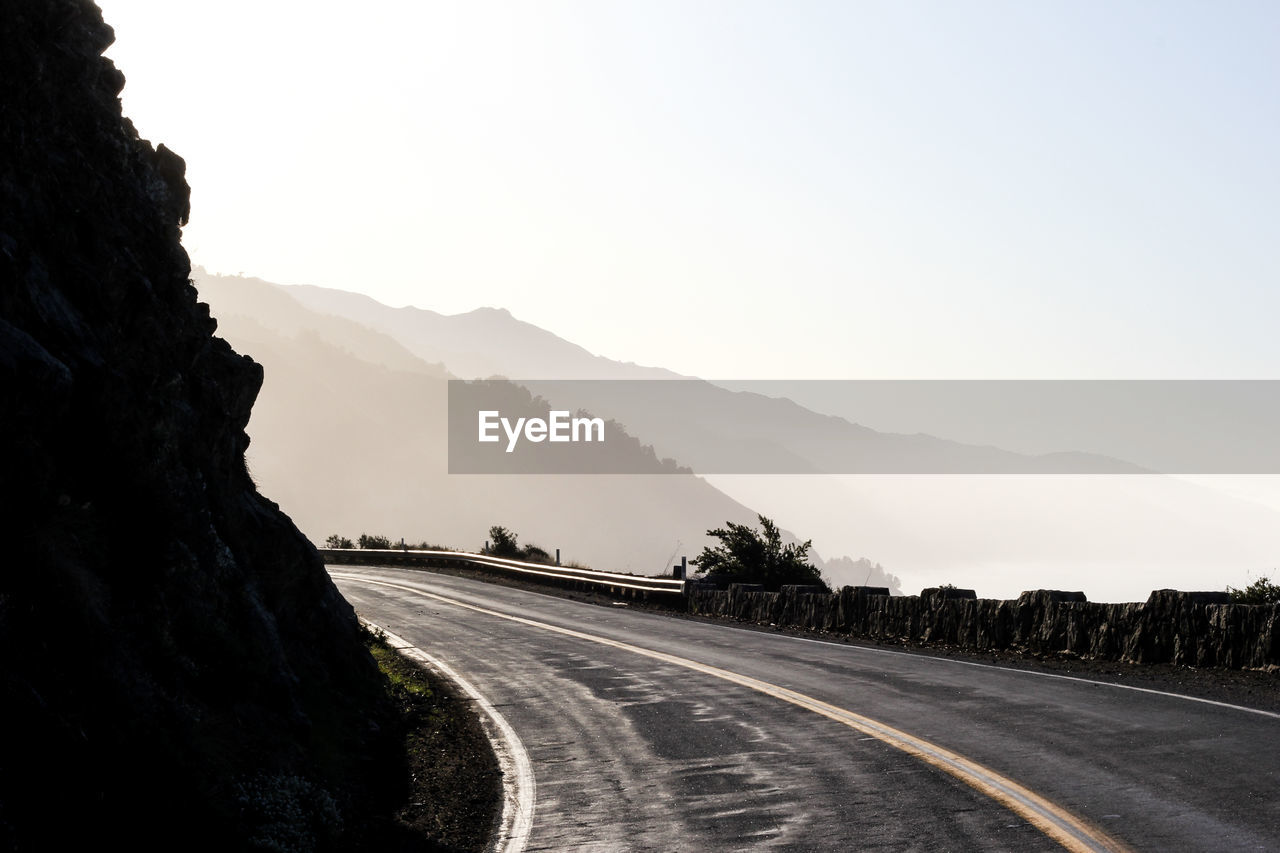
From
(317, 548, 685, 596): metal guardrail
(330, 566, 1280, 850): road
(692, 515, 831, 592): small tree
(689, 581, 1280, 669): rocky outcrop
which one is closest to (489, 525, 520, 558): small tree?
(317, 548, 685, 596): metal guardrail

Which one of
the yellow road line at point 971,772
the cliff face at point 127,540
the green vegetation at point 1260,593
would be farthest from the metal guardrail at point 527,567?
the cliff face at point 127,540

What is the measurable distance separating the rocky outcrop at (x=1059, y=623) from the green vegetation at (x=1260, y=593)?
1.64 m

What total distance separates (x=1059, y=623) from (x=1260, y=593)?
2.76 meters

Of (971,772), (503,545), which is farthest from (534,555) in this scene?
(971,772)

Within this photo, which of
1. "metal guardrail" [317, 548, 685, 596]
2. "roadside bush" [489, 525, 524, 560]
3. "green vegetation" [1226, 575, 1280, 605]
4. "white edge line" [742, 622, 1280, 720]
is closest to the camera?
"white edge line" [742, 622, 1280, 720]

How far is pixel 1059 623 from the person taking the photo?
18.1 metres

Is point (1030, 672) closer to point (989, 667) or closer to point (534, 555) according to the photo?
point (989, 667)

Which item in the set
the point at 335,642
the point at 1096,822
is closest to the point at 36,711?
the point at 1096,822

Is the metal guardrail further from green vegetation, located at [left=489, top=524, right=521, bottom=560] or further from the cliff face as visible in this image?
the cliff face

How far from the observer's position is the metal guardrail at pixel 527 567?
31.1 m

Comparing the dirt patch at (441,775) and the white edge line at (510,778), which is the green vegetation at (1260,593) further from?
the dirt patch at (441,775)

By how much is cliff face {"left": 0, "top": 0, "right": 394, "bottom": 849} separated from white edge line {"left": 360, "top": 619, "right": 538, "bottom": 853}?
1298 mm

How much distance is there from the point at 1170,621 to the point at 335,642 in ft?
35.4

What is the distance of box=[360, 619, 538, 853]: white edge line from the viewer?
350 inches
